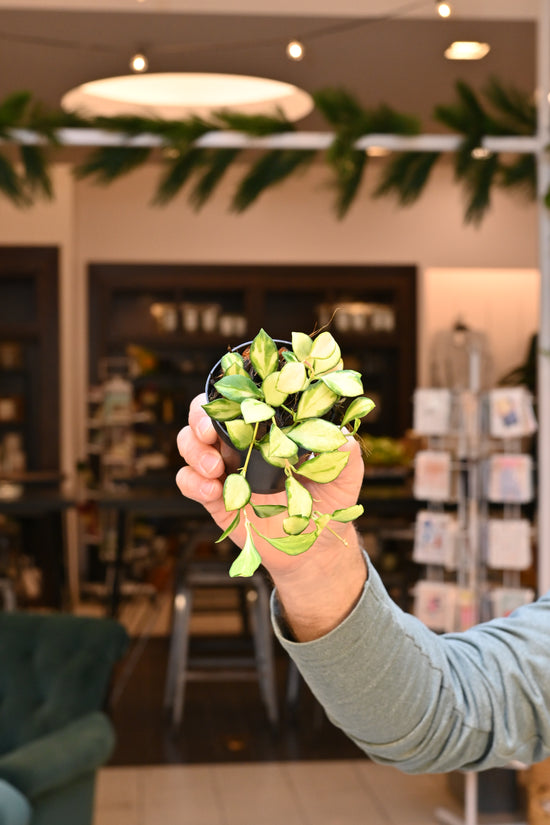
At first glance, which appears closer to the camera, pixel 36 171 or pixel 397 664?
pixel 397 664

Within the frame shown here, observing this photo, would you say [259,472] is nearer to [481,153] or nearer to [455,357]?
[481,153]

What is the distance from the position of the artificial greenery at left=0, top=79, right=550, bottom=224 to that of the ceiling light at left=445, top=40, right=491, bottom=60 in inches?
35.3

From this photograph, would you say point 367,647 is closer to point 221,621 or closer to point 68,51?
point 68,51

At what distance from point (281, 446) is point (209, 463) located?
0.09 metres

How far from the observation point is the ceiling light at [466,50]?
4441 millimetres

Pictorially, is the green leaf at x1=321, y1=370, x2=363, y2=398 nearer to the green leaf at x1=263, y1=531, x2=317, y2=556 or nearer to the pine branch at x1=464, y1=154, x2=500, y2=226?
the green leaf at x1=263, y1=531, x2=317, y2=556

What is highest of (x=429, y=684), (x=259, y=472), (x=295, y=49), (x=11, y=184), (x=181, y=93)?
(x=181, y=93)

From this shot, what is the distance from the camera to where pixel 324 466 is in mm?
620

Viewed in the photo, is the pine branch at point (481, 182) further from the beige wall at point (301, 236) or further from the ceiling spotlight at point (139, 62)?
the beige wall at point (301, 236)

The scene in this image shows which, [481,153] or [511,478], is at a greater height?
[481,153]

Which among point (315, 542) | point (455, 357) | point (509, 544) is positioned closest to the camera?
point (315, 542)

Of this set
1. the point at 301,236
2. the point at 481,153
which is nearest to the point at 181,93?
the point at 481,153

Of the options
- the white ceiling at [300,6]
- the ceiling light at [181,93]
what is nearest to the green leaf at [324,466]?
the white ceiling at [300,6]

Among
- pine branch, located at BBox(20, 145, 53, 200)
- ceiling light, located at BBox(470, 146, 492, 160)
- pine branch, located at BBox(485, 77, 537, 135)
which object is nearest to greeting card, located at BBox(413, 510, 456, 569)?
ceiling light, located at BBox(470, 146, 492, 160)
